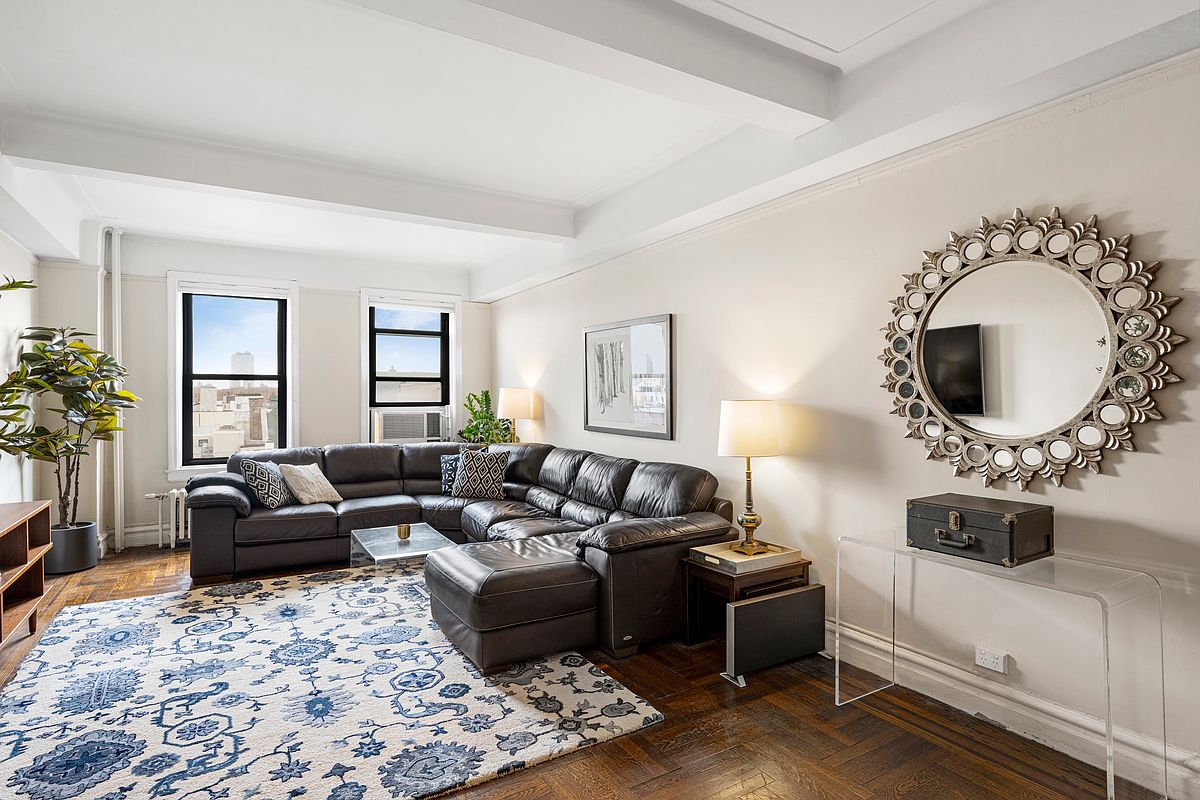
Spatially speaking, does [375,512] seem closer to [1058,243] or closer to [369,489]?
[369,489]

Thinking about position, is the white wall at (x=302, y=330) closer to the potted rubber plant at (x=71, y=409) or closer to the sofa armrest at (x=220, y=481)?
the potted rubber plant at (x=71, y=409)

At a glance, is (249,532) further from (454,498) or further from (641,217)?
(641,217)

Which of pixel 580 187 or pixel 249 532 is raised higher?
pixel 580 187

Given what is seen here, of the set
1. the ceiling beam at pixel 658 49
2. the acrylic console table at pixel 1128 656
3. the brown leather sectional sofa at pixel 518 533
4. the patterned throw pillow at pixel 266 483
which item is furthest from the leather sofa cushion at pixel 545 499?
the ceiling beam at pixel 658 49

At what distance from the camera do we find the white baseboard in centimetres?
220

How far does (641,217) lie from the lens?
4297 millimetres

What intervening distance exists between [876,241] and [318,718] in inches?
129

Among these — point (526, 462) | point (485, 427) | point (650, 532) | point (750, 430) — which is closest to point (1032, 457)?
point (750, 430)

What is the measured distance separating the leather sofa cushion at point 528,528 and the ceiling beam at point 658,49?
275cm

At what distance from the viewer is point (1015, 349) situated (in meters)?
2.61

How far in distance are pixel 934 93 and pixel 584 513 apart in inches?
127

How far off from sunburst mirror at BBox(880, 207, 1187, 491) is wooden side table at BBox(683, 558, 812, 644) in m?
0.92

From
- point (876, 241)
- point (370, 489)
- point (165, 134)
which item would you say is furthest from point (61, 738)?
point (876, 241)

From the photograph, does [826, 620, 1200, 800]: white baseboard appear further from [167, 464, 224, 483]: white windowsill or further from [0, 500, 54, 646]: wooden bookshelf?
[167, 464, 224, 483]: white windowsill
